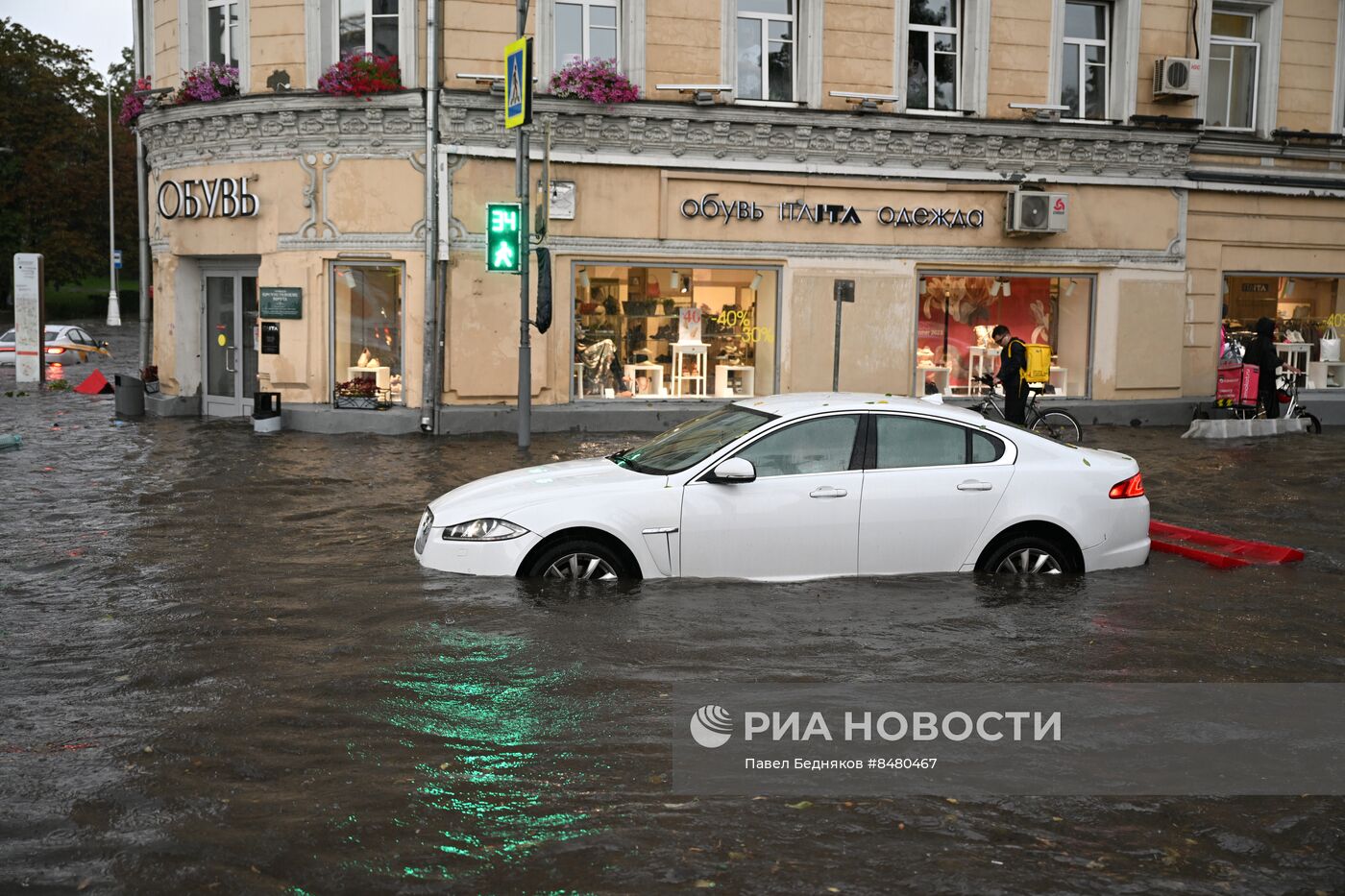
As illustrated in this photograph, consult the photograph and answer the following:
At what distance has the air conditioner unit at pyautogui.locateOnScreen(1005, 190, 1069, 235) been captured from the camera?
21.7 meters

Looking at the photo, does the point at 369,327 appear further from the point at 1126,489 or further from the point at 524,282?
the point at 1126,489

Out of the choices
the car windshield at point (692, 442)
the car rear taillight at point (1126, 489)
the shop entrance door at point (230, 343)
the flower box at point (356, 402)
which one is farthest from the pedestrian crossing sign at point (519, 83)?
the car rear taillight at point (1126, 489)

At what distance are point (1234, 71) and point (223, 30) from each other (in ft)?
55.8

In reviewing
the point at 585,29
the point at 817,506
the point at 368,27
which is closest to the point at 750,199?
the point at 585,29

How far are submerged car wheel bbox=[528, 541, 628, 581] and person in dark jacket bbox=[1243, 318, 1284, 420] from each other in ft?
50.6

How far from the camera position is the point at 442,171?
1956 cm

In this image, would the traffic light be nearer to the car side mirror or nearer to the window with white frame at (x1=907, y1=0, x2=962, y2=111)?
the window with white frame at (x1=907, y1=0, x2=962, y2=111)

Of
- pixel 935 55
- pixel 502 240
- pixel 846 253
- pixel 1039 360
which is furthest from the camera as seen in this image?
pixel 935 55

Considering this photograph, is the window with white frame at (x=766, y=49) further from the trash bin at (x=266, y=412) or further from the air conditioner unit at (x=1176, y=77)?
the trash bin at (x=266, y=412)

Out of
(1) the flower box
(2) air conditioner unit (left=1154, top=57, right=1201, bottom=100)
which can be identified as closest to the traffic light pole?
(1) the flower box

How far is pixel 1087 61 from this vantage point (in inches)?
882

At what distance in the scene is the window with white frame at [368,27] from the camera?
20.0m

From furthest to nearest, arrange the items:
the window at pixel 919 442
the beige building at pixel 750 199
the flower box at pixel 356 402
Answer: the flower box at pixel 356 402
the beige building at pixel 750 199
the window at pixel 919 442

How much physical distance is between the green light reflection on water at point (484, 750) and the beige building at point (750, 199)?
12935 millimetres
